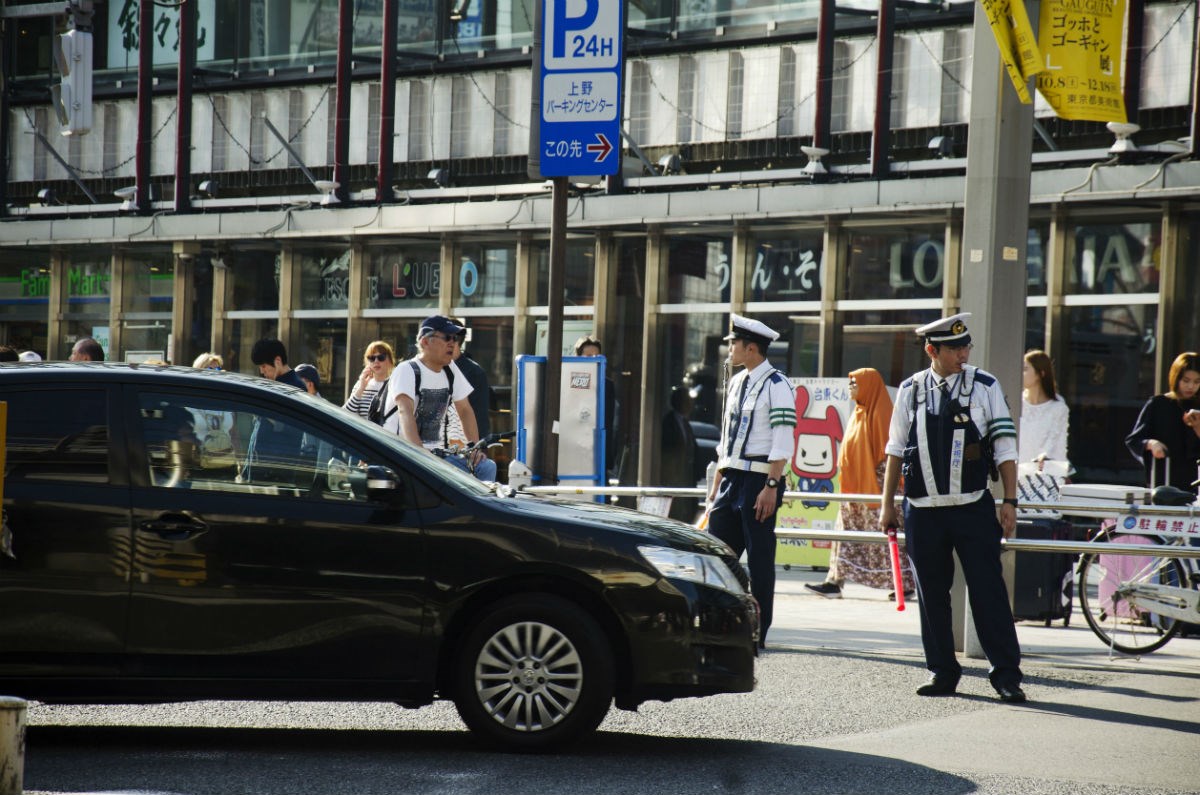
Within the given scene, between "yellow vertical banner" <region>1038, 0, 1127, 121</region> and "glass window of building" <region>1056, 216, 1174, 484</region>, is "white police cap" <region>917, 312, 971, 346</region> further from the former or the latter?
"glass window of building" <region>1056, 216, 1174, 484</region>

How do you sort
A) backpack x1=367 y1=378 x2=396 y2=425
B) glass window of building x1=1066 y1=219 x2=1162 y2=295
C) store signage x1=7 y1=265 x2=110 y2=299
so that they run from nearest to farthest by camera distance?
1. backpack x1=367 y1=378 x2=396 y2=425
2. glass window of building x1=1066 y1=219 x2=1162 y2=295
3. store signage x1=7 y1=265 x2=110 y2=299

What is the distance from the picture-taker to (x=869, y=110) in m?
18.9

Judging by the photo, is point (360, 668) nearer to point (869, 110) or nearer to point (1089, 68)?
point (1089, 68)

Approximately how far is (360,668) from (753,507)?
3786mm

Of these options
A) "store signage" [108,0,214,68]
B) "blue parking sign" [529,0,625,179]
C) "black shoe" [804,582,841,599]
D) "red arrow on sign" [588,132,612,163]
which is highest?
"store signage" [108,0,214,68]

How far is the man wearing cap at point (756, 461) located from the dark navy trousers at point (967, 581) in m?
1.29

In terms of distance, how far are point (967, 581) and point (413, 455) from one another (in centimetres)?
312

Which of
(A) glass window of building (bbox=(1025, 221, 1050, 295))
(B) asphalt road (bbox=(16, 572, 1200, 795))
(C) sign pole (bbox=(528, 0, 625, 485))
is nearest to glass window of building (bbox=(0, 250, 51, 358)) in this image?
(A) glass window of building (bbox=(1025, 221, 1050, 295))

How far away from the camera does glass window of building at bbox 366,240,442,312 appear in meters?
22.2

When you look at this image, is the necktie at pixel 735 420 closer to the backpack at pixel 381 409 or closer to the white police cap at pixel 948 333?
the white police cap at pixel 948 333

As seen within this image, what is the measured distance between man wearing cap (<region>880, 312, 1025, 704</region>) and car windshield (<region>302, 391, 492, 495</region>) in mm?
2597

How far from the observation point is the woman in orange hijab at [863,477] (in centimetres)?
1398

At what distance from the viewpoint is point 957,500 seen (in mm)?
8820

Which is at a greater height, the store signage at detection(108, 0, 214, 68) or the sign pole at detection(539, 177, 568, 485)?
the store signage at detection(108, 0, 214, 68)
